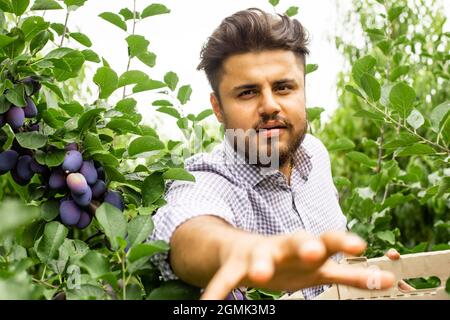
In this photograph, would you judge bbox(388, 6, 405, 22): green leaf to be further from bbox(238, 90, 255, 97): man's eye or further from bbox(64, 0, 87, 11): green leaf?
bbox(64, 0, 87, 11): green leaf

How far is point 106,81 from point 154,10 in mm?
286

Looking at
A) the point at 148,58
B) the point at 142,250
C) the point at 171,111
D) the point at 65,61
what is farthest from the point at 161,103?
the point at 142,250

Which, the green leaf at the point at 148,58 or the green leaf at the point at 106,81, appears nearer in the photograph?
the green leaf at the point at 106,81

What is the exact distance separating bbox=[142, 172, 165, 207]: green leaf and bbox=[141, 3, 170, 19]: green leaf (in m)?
0.42

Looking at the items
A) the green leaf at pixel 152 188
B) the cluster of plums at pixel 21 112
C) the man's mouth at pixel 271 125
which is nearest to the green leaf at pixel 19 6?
the cluster of plums at pixel 21 112

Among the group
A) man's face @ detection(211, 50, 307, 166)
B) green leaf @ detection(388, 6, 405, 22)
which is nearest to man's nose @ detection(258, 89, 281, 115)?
man's face @ detection(211, 50, 307, 166)

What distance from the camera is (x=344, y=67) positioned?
4352 millimetres

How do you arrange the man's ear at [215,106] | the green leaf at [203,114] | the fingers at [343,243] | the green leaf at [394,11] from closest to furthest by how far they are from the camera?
the fingers at [343,243] < the man's ear at [215,106] < the green leaf at [203,114] < the green leaf at [394,11]

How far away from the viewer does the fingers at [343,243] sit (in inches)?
18.6

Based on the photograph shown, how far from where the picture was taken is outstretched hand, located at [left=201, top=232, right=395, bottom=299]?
48 centimetres

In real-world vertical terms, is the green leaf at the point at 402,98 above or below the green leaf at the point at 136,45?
below

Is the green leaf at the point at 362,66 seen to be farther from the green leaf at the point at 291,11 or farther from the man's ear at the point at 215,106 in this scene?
the green leaf at the point at 291,11

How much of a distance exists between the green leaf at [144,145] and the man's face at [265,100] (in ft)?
0.60
